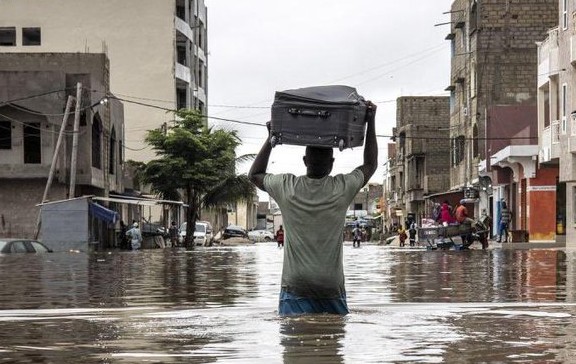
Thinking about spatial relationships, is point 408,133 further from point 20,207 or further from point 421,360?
point 421,360

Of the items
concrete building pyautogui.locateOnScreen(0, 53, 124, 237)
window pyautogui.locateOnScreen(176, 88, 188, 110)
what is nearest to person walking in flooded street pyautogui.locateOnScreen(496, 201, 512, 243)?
concrete building pyautogui.locateOnScreen(0, 53, 124, 237)

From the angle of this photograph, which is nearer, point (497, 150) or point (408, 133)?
point (497, 150)

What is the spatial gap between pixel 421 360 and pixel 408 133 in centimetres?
8763

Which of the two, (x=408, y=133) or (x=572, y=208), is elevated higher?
(x=408, y=133)

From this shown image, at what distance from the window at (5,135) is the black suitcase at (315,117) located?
145ft

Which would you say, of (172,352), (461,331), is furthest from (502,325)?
(172,352)

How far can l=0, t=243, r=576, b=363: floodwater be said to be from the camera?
7.43 meters

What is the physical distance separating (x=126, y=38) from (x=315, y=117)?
72.5 m

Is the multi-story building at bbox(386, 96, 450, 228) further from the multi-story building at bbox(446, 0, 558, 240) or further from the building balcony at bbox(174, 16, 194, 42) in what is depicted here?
the multi-story building at bbox(446, 0, 558, 240)

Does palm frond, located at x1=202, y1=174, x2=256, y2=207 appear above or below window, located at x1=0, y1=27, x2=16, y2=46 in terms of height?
below

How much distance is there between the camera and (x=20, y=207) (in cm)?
5156

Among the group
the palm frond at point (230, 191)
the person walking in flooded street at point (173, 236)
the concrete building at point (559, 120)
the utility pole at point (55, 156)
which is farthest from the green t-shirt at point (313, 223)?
the palm frond at point (230, 191)

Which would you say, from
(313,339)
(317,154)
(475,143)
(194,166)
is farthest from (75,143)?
(313,339)

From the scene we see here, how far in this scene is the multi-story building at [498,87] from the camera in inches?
2468
